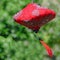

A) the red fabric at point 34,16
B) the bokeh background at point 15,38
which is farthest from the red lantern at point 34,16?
the bokeh background at point 15,38

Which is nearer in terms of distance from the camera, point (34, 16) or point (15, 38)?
point (34, 16)

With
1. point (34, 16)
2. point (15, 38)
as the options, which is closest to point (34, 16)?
point (34, 16)

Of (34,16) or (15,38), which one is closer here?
(34,16)

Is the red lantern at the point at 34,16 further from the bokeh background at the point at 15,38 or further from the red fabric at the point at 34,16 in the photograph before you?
the bokeh background at the point at 15,38

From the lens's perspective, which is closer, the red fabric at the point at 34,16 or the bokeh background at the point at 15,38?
the red fabric at the point at 34,16

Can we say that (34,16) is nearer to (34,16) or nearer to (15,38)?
(34,16)

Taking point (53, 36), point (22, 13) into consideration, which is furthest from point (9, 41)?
point (22, 13)

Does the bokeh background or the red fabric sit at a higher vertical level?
the red fabric

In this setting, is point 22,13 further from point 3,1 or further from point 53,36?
point 53,36

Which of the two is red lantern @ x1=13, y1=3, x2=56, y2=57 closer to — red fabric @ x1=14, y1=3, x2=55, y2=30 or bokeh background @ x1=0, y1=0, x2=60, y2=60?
red fabric @ x1=14, y1=3, x2=55, y2=30

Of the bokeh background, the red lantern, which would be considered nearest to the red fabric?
the red lantern

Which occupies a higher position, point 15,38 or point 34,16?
point 34,16
